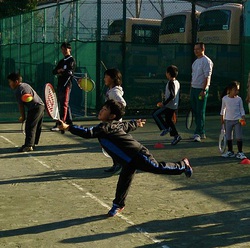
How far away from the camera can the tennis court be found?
6.60 m

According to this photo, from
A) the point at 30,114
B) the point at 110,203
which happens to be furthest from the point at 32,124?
the point at 110,203

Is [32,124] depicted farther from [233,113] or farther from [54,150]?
[233,113]

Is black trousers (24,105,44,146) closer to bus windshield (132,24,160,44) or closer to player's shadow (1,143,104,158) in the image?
player's shadow (1,143,104,158)

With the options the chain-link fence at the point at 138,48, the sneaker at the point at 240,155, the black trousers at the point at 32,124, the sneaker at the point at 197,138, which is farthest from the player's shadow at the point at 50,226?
the chain-link fence at the point at 138,48

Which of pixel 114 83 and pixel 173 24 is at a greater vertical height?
pixel 173 24

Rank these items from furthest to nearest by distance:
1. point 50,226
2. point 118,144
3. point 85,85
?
point 85,85 → point 118,144 → point 50,226

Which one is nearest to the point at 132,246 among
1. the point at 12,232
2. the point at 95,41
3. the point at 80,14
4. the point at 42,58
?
the point at 12,232

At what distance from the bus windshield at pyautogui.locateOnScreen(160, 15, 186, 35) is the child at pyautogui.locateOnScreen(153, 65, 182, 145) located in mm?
8376

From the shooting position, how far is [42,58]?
23.0 meters

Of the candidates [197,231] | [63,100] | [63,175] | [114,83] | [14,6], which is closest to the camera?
[197,231]

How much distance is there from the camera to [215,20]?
2122 cm

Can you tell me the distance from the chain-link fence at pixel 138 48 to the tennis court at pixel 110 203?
602 cm

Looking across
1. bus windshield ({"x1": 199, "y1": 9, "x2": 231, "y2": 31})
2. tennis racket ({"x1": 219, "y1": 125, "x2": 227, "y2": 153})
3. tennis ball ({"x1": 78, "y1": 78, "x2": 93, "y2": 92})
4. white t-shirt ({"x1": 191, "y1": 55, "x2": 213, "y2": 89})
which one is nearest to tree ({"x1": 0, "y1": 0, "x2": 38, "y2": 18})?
bus windshield ({"x1": 199, "y1": 9, "x2": 231, "y2": 31})

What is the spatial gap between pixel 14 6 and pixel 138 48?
19.6 metres
